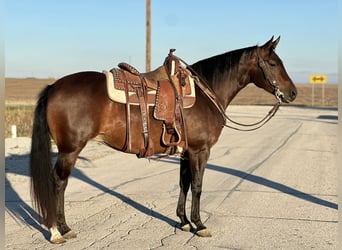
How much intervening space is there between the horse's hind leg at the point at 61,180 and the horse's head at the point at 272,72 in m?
2.52

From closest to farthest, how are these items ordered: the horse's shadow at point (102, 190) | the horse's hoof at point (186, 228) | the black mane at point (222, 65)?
the horse's hoof at point (186, 228), the black mane at point (222, 65), the horse's shadow at point (102, 190)

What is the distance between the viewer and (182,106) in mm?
5043

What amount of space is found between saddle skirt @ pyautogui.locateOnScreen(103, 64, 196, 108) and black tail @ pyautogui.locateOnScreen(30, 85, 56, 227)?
2.64 feet

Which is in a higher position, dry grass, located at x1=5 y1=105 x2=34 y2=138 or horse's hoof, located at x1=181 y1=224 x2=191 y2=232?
horse's hoof, located at x1=181 y1=224 x2=191 y2=232

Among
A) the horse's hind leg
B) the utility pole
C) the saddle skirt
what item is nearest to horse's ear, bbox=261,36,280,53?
the saddle skirt

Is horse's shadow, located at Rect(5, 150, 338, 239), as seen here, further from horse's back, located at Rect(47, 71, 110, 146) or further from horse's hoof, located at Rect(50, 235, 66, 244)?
horse's back, located at Rect(47, 71, 110, 146)

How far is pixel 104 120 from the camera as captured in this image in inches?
191

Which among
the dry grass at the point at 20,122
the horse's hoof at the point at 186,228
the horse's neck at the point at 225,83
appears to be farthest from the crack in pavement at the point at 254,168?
the dry grass at the point at 20,122

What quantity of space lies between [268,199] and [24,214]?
3.74 metres

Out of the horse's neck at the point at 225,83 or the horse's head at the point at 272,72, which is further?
the horse's neck at the point at 225,83

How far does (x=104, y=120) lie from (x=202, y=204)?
7.87 feet

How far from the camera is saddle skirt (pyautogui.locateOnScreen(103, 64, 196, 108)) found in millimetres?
4867

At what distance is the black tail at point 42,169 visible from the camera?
185 inches

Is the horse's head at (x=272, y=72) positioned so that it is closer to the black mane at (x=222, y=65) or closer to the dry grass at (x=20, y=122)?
the black mane at (x=222, y=65)
